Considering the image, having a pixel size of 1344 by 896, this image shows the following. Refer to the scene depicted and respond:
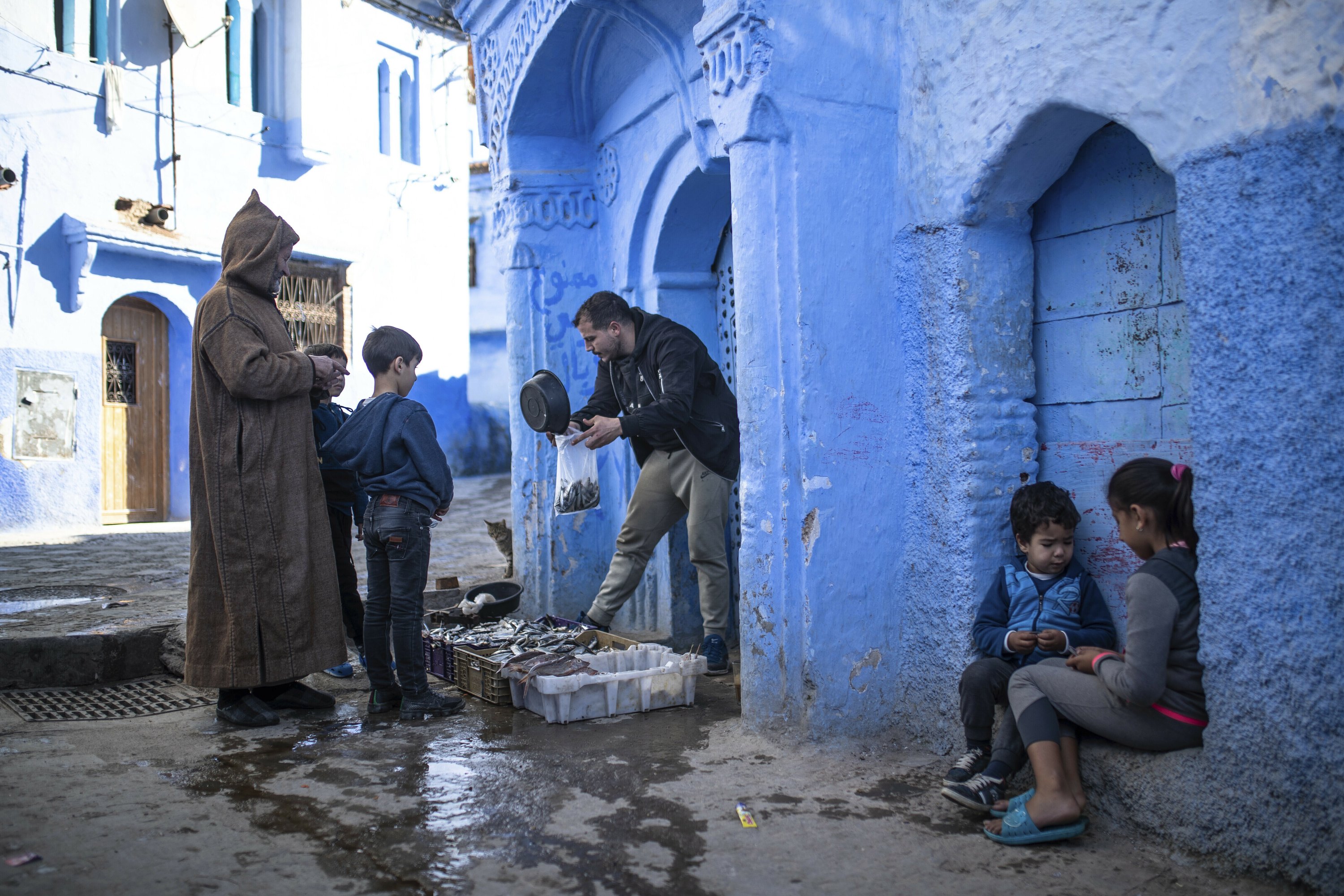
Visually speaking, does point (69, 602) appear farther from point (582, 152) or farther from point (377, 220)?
point (377, 220)

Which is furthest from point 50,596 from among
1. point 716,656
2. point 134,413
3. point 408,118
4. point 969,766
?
point 408,118

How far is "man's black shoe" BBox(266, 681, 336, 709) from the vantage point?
4.25 m

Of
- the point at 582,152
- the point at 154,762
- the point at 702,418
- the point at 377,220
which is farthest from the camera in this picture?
the point at 377,220

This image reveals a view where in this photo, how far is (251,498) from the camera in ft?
13.1

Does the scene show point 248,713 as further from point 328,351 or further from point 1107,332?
point 1107,332

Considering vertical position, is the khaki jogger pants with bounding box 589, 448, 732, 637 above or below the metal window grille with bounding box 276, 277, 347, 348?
below

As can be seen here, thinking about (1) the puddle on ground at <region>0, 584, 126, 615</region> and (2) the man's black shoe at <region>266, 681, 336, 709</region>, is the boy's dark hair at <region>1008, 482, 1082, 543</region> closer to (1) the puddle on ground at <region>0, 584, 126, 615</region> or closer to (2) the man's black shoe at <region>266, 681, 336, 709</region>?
(2) the man's black shoe at <region>266, 681, 336, 709</region>

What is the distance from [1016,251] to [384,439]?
2.54 meters

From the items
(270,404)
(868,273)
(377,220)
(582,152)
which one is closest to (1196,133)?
(868,273)

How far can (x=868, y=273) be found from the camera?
12.3 ft

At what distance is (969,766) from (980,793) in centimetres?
18

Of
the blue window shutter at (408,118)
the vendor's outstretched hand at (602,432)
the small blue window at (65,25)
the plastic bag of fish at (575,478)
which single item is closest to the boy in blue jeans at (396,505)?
the vendor's outstretched hand at (602,432)

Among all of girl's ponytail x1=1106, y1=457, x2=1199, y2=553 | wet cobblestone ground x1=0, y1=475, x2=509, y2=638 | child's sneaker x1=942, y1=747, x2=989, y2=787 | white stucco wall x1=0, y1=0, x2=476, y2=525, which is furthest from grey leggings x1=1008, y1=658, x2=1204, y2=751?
white stucco wall x1=0, y1=0, x2=476, y2=525

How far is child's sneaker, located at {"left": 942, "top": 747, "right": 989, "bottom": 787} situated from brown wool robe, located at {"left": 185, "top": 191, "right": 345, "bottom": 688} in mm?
2495
